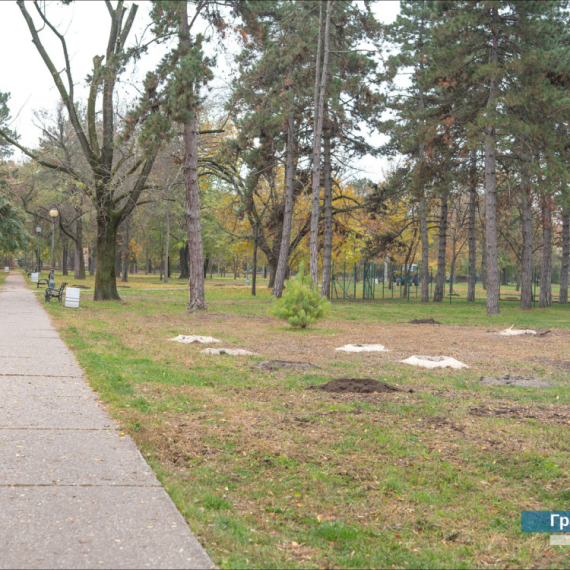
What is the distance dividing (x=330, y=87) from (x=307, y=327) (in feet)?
39.0

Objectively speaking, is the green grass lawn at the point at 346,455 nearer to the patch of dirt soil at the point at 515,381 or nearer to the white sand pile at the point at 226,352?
the patch of dirt soil at the point at 515,381

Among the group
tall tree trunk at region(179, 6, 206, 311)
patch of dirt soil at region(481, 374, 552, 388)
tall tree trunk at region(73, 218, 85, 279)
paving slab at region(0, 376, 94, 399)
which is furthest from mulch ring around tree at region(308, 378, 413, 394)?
tall tree trunk at region(73, 218, 85, 279)

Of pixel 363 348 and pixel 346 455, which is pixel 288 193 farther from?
pixel 346 455

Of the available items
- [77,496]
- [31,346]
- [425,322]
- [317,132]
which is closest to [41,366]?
[31,346]

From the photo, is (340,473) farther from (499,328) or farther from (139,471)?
(499,328)

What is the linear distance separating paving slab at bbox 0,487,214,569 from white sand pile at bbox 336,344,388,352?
8.36 meters

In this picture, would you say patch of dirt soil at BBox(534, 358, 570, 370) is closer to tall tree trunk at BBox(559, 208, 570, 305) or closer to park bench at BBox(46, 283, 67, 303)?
park bench at BBox(46, 283, 67, 303)

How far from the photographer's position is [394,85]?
30.4m

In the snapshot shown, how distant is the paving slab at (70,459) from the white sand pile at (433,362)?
20.4ft

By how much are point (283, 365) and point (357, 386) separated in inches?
81.1

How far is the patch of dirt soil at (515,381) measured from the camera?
8.51 m

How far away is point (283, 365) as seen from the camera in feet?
31.9

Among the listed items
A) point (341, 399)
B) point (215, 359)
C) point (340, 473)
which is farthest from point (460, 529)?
point (215, 359)

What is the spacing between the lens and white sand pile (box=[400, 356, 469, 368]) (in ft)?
33.1
